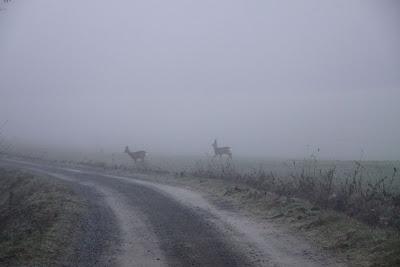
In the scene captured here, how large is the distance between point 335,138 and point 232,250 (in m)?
70.2

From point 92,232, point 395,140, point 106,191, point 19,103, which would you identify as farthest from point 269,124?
point 92,232

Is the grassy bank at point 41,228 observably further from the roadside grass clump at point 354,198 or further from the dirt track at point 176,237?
the roadside grass clump at point 354,198

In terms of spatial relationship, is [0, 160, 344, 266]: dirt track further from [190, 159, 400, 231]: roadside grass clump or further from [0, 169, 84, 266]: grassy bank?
[190, 159, 400, 231]: roadside grass clump

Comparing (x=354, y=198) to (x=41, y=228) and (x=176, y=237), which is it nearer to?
(x=176, y=237)

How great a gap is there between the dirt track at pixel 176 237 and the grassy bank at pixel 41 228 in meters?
0.49

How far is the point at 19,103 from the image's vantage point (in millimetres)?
159375

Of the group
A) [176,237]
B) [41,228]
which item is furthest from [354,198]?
[41,228]

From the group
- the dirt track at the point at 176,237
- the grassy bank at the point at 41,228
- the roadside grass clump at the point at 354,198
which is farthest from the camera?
the roadside grass clump at the point at 354,198

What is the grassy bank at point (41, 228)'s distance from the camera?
1359 centimetres

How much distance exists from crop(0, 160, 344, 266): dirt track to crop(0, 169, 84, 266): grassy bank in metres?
0.49

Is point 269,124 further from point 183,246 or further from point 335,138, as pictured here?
point 183,246

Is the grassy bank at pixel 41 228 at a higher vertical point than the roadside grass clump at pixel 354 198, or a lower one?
lower

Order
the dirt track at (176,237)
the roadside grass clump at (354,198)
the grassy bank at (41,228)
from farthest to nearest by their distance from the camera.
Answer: the roadside grass clump at (354,198)
the grassy bank at (41,228)
the dirt track at (176,237)

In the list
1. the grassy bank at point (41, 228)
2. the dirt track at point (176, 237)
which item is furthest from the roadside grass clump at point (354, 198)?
the grassy bank at point (41, 228)
